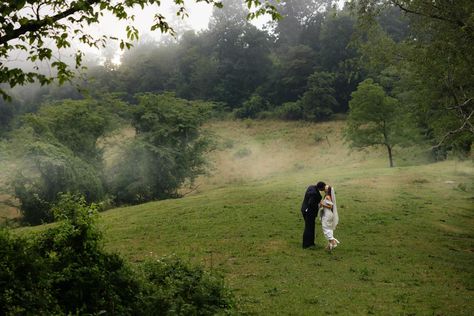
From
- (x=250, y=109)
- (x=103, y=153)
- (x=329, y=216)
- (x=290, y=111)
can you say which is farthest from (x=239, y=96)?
(x=329, y=216)

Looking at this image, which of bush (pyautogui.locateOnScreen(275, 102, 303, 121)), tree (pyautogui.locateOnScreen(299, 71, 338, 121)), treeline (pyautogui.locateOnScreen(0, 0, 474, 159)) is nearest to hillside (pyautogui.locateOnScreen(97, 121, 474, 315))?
treeline (pyautogui.locateOnScreen(0, 0, 474, 159))

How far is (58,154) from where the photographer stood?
3481 centimetres

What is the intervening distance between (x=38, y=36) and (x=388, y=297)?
995 cm

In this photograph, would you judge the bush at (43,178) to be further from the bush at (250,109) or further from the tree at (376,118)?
the bush at (250,109)

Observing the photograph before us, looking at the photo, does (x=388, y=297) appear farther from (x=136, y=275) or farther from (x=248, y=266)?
(x=136, y=275)

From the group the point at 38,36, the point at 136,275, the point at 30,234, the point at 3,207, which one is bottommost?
the point at 3,207


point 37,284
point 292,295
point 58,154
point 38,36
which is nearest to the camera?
point 37,284

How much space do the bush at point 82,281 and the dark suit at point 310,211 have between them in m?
7.79

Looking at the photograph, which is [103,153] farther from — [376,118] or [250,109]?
[250,109]

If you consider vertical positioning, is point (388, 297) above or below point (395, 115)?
below

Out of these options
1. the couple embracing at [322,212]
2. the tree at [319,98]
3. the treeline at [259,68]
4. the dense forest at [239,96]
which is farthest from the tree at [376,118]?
the couple embracing at [322,212]

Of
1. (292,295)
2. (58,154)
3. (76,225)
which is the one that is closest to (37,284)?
(76,225)

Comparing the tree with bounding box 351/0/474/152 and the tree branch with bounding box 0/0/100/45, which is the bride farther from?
the tree branch with bounding box 0/0/100/45

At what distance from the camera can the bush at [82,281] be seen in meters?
6.79
